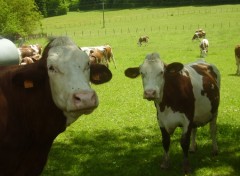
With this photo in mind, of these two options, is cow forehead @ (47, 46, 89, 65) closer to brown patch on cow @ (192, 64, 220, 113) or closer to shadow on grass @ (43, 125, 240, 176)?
shadow on grass @ (43, 125, 240, 176)

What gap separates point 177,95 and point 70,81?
3.48 meters

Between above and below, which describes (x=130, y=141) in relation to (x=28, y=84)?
below

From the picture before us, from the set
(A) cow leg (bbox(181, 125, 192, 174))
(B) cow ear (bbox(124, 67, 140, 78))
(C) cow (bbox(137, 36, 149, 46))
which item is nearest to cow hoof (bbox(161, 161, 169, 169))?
(A) cow leg (bbox(181, 125, 192, 174))

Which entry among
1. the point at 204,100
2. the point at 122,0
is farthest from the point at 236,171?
the point at 122,0

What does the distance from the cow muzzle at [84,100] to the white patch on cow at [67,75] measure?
0.16ft

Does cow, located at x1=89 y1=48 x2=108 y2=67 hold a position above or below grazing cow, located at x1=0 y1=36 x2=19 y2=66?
below

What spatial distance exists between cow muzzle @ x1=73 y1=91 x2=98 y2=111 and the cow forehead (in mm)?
545

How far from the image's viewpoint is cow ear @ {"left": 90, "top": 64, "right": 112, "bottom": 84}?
4.87m

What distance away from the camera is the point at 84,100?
381cm

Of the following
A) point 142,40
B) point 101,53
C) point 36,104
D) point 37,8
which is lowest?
point 142,40

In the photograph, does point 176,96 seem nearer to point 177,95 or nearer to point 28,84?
point 177,95

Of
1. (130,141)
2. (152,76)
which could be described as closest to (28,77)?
(152,76)

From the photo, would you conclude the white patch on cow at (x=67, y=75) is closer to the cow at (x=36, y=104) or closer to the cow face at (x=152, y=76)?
the cow at (x=36, y=104)

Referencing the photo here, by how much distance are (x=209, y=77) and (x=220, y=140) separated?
6.84ft
